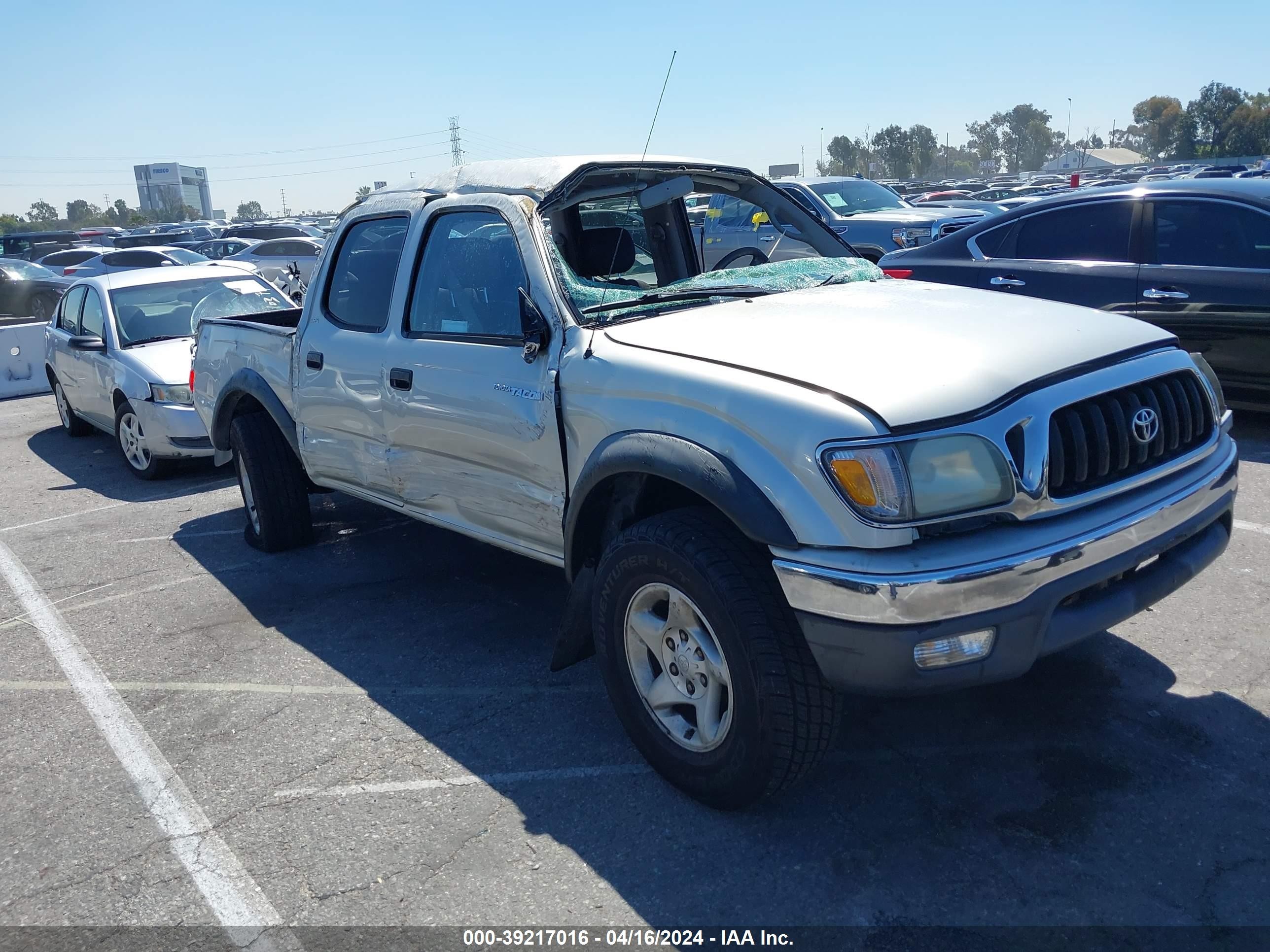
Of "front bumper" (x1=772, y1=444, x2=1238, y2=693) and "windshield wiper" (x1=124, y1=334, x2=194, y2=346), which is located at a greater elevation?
"windshield wiper" (x1=124, y1=334, x2=194, y2=346)

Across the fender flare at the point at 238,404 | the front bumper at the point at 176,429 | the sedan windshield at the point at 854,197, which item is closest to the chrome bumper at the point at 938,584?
the fender flare at the point at 238,404

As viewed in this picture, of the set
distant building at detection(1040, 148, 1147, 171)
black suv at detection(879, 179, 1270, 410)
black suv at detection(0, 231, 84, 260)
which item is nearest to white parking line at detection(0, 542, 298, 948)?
black suv at detection(879, 179, 1270, 410)

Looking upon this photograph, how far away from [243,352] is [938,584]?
4324mm

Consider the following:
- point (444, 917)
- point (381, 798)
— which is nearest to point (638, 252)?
point (381, 798)

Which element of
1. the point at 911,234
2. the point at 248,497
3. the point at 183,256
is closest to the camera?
the point at 248,497

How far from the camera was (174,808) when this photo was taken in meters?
3.49

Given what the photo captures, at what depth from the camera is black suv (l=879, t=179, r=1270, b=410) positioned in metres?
6.50

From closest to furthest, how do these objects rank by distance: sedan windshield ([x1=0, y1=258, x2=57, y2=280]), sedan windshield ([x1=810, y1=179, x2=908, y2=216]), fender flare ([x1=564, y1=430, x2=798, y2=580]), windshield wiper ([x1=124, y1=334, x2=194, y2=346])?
fender flare ([x1=564, y1=430, x2=798, y2=580]) → windshield wiper ([x1=124, y1=334, x2=194, y2=346]) → sedan windshield ([x1=810, y1=179, x2=908, y2=216]) → sedan windshield ([x1=0, y1=258, x2=57, y2=280])

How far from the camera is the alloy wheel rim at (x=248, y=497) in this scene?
5.99 m

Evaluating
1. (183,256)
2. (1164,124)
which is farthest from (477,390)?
(1164,124)

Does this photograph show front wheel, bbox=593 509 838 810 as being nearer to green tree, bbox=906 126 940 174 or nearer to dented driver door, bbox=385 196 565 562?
dented driver door, bbox=385 196 565 562

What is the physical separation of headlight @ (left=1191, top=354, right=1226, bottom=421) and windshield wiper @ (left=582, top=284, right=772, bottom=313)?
1.49 metres

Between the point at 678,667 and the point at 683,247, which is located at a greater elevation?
the point at 683,247

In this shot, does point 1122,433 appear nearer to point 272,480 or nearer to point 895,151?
point 272,480
